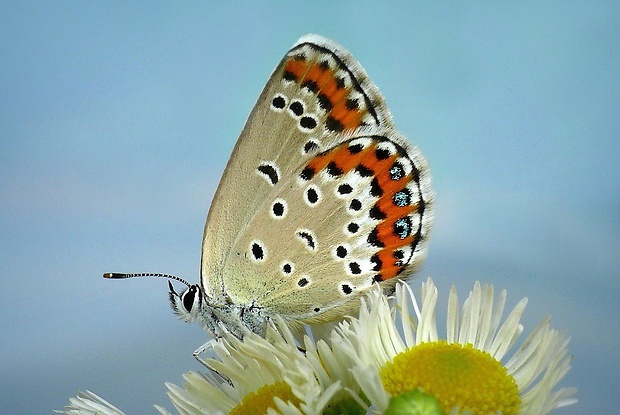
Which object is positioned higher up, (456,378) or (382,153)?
(382,153)

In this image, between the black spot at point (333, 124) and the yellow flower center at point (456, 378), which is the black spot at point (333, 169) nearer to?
the black spot at point (333, 124)

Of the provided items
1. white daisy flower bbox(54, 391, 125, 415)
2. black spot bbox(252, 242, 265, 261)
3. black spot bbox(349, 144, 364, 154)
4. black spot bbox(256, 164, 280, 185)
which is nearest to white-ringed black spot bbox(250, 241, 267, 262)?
black spot bbox(252, 242, 265, 261)

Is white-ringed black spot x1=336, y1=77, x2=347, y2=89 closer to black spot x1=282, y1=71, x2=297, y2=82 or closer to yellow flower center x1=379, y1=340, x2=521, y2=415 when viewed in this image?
black spot x1=282, y1=71, x2=297, y2=82

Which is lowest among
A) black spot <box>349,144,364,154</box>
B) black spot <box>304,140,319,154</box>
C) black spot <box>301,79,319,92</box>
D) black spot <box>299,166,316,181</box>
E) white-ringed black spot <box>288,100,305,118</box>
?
black spot <box>349,144,364,154</box>

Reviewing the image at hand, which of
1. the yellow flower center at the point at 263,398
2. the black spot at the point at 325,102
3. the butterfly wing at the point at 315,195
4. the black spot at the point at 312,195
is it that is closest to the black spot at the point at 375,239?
the butterfly wing at the point at 315,195

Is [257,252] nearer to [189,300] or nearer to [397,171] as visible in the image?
[189,300]

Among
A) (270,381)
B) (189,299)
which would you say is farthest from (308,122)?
(270,381)
